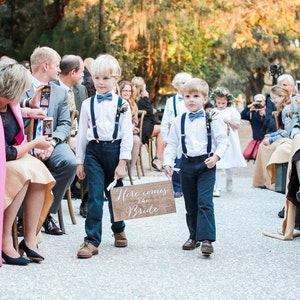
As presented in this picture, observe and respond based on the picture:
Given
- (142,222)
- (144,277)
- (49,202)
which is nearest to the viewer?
(144,277)

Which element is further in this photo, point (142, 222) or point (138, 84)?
point (138, 84)

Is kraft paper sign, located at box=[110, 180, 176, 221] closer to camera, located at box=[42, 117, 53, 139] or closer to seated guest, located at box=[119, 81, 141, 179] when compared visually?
camera, located at box=[42, 117, 53, 139]

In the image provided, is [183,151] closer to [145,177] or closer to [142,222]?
[142,222]

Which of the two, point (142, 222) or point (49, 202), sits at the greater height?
point (49, 202)

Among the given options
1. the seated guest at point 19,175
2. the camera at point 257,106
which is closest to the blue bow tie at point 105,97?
the seated guest at point 19,175

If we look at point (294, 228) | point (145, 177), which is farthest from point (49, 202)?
point (145, 177)

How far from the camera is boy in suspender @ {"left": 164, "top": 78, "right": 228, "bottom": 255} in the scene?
6.03m

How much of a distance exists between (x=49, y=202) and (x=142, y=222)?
2.11 meters

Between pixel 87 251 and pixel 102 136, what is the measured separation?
3.06ft

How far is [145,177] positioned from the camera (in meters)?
12.6

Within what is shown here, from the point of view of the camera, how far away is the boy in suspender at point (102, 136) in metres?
5.96

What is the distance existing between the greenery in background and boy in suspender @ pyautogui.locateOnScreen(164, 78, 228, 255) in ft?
29.7

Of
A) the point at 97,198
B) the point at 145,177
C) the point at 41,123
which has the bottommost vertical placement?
the point at 145,177

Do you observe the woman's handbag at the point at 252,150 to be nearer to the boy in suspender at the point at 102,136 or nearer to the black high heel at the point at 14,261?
the boy in suspender at the point at 102,136
